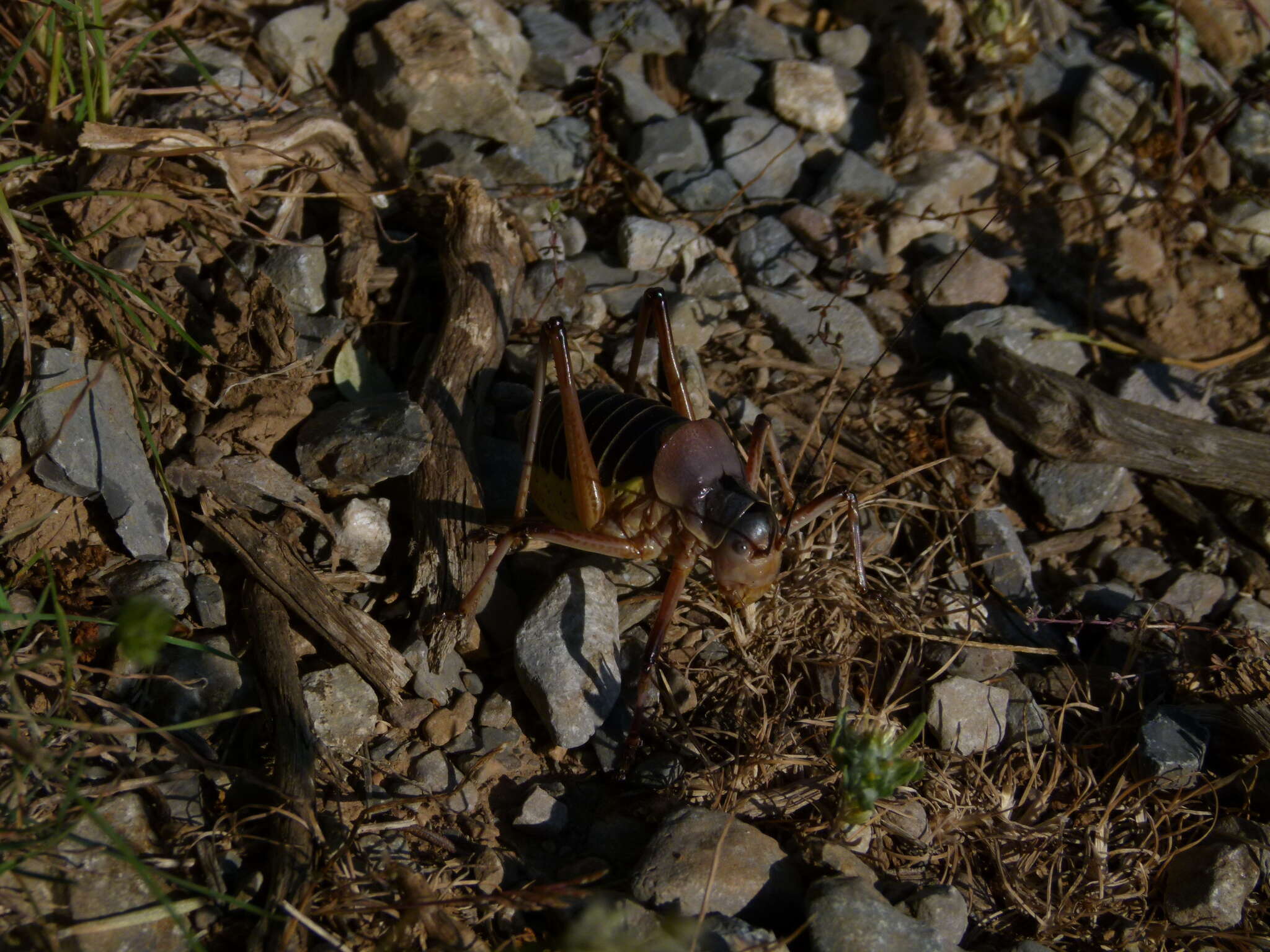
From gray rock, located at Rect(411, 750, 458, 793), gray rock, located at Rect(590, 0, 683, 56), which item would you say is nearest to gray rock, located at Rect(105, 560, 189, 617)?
gray rock, located at Rect(411, 750, 458, 793)

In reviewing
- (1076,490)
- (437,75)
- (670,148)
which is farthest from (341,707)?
(670,148)

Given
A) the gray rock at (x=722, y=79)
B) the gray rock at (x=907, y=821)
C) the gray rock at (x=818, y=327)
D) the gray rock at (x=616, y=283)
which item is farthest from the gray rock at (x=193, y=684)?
the gray rock at (x=722, y=79)

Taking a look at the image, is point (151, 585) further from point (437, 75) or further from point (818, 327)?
point (818, 327)

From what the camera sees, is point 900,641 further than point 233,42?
No

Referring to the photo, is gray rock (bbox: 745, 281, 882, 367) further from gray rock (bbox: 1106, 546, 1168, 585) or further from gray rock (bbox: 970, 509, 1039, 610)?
gray rock (bbox: 1106, 546, 1168, 585)

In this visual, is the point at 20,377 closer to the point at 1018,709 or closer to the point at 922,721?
the point at 922,721

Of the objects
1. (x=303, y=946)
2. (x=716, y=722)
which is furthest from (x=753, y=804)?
(x=303, y=946)
